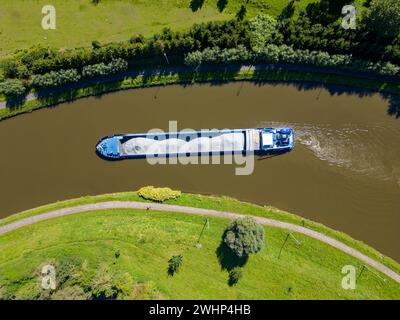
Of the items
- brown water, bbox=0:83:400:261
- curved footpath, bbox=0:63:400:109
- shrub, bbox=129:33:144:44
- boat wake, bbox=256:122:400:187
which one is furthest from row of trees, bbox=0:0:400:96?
boat wake, bbox=256:122:400:187

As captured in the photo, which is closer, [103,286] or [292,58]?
[103,286]

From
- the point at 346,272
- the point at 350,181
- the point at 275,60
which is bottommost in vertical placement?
the point at 346,272

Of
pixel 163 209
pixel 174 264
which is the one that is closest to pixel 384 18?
pixel 163 209

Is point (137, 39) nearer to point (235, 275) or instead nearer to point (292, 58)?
point (292, 58)

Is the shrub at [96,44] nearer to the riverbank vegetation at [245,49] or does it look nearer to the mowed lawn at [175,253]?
the riverbank vegetation at [245,49]
